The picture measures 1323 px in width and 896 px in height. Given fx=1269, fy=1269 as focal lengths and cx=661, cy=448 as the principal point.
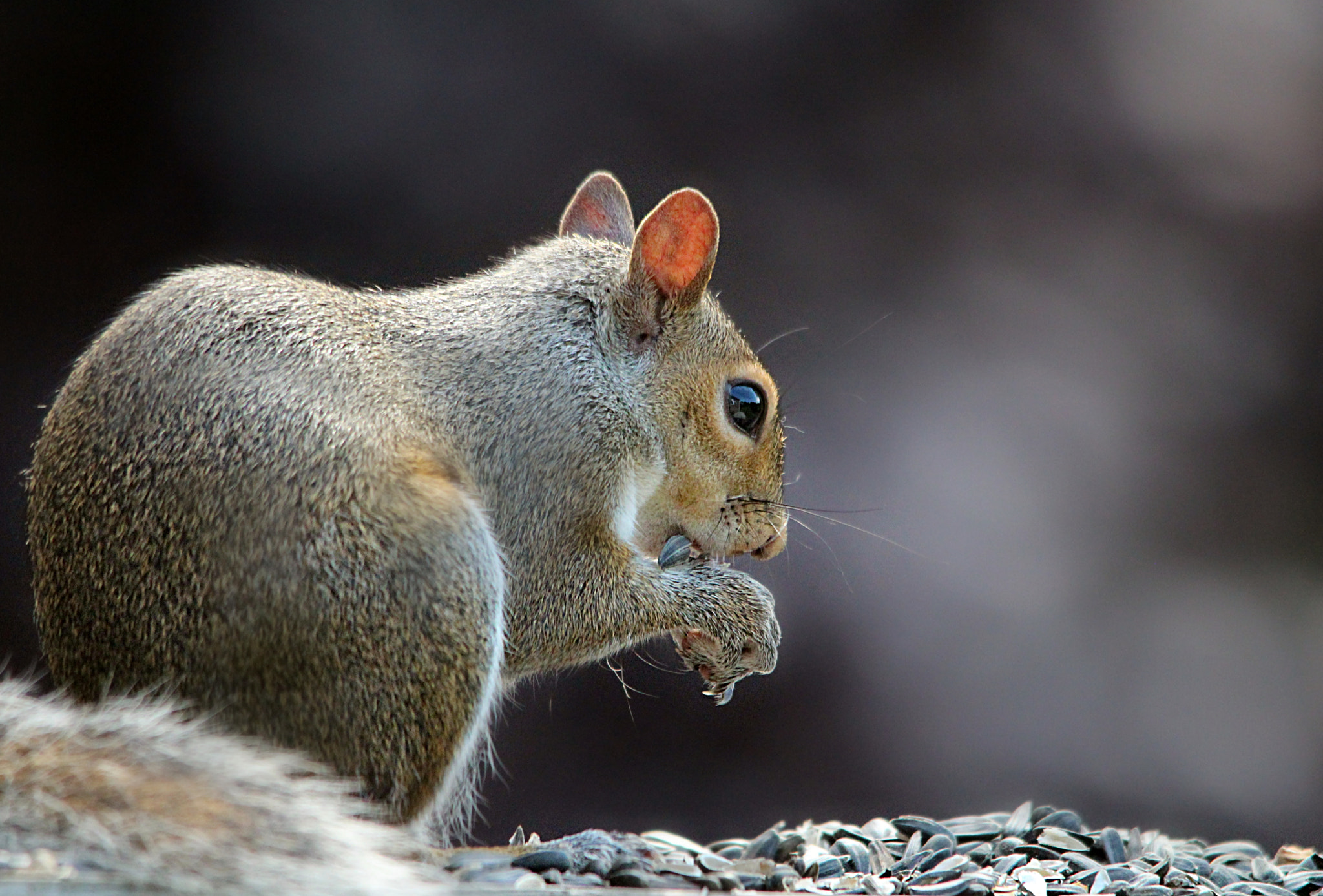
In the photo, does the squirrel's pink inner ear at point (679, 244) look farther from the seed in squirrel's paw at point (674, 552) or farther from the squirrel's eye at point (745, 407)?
the seed in squirrel's paw at point (674, 552)

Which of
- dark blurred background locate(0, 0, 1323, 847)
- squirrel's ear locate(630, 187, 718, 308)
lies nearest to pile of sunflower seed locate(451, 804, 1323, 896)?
squirrel's ear locate(630, 187, 718, 308)

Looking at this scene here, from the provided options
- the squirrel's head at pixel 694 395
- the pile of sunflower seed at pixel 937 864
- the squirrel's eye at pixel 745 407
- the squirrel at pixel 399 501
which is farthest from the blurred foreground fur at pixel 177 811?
the squirrel's eye at pixel 745 407

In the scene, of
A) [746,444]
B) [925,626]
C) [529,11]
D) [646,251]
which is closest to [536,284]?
[646,251]

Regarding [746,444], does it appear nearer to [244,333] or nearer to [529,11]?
[244,333]

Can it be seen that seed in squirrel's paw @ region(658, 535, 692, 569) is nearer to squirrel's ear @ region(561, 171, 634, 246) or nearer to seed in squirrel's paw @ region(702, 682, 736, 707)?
seed in squirrel's paw @ region(702, 682, 736, 707)

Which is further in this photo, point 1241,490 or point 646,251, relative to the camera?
point 1241,490

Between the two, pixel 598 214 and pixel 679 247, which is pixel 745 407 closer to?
pixel 679 247
